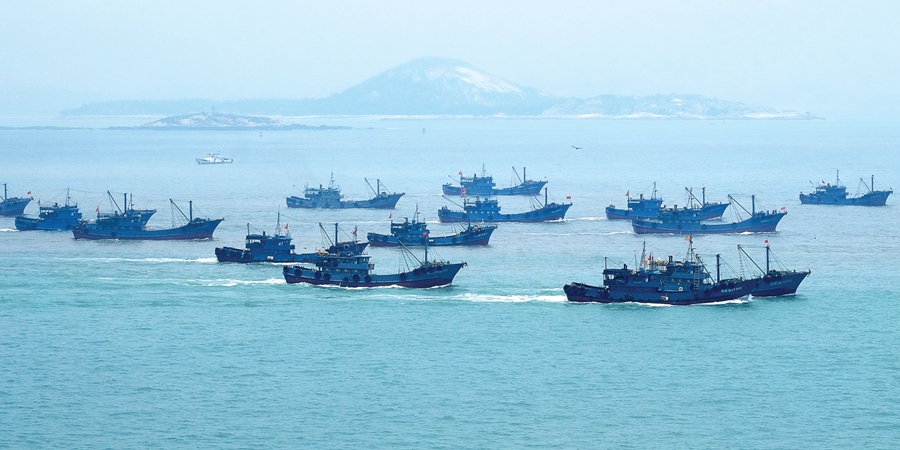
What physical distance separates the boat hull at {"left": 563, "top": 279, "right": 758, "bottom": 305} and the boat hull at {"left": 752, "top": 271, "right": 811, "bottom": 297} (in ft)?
6.47

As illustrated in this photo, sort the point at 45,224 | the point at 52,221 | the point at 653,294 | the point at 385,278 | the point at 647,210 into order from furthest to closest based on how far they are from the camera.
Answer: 1. the point at 647,210
2. the point at 52,221
3. the point at 45,224
4. the point at 385,278
5. the point at 653,294

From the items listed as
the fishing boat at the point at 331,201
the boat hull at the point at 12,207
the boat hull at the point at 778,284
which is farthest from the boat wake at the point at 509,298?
the boat hull at the point at 12,207

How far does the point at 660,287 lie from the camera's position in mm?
95438

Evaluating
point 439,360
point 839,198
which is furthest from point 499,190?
point 439,360

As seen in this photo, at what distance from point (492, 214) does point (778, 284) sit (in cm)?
5654

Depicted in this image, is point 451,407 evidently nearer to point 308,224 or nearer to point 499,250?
point 499,250

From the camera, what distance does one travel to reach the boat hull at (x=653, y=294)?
95188 mm

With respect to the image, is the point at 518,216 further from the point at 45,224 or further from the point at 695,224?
the point at 45,224

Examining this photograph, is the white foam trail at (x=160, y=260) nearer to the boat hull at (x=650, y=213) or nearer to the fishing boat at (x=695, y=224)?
the fishing boat at (x=695, y=224)

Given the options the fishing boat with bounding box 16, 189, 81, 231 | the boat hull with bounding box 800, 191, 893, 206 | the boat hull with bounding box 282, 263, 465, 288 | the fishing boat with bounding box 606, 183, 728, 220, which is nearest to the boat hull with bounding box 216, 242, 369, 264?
the boat hull with bounding box 282, 263, 465, 288

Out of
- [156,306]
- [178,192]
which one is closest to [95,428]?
[156,306]

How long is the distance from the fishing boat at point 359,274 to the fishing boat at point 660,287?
11.3 meters

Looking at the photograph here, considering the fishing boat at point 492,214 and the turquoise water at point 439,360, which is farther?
the fishing boat at point 492,214

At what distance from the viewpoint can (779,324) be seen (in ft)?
291
